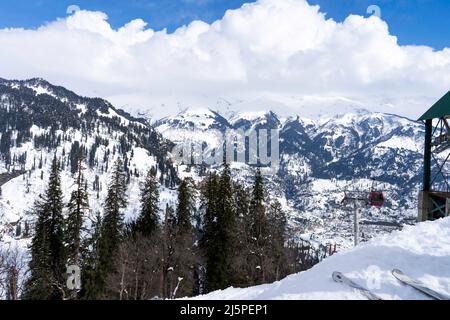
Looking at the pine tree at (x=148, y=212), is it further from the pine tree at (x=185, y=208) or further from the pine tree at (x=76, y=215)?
the pine tree at (x=76, y=215)

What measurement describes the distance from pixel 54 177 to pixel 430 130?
1427 inches

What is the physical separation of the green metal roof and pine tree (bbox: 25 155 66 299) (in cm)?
3357

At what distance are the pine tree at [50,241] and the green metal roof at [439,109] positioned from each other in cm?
3357

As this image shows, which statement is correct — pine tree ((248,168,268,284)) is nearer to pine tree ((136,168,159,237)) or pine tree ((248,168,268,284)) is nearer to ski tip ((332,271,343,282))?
pine tree ((136,168,159,237))

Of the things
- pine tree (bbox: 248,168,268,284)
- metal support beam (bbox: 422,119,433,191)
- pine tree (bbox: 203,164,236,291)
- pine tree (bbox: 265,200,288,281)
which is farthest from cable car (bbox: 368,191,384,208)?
pine tree (bbox: 203,164,236,291)

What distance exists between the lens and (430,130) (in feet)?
71.1

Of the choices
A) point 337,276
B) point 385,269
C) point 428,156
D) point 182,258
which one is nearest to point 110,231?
point 182,258

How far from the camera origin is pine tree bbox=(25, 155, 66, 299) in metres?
38.4

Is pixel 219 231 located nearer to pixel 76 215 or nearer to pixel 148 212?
pixel 148 212

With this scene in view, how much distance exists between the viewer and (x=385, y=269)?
1059 centimetres
